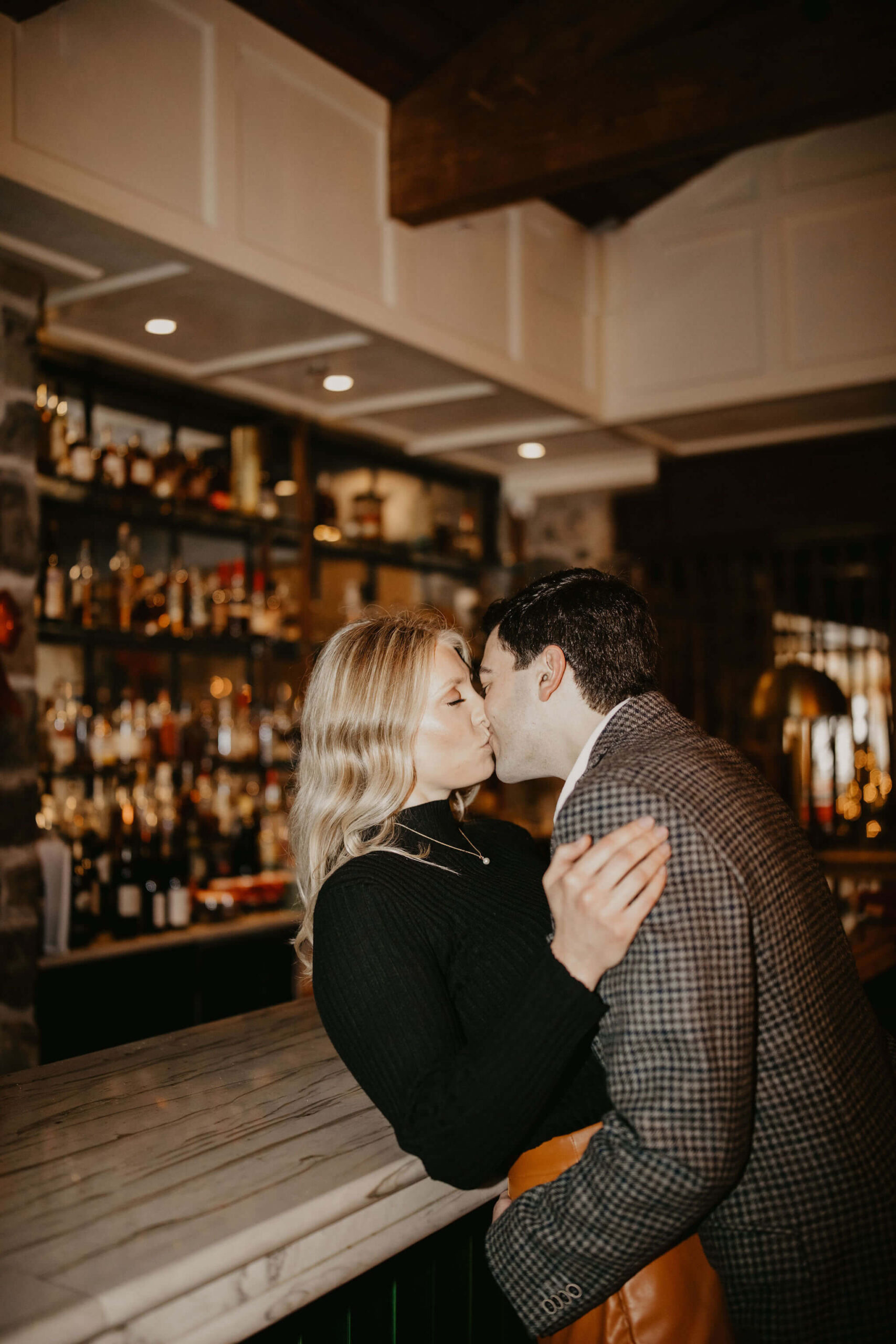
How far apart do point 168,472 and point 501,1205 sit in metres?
3.46

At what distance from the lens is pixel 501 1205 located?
1.38 meters

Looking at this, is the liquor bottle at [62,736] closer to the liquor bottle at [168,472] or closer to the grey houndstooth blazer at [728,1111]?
the liquor bottle at [168,472]

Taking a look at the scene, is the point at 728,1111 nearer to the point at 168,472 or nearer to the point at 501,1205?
the point at 501,1205

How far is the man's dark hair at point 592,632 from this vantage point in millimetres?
1541

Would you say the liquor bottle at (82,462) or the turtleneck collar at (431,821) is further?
the liquor bottle at (82,462)

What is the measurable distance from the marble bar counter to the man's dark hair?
67 centimetres

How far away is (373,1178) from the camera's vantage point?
1309 mm

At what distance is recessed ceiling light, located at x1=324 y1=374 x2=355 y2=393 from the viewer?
4340mm

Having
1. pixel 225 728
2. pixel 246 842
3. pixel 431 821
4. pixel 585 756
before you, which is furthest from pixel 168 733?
pixel 585 756

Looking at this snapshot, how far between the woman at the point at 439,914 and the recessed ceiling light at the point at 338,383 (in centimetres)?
260

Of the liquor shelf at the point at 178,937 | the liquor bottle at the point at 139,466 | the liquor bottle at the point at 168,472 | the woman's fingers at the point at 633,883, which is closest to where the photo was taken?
the woman's fingers at the point at 633,883

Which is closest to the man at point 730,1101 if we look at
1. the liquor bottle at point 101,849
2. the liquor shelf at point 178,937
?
the liquor shelf at point 178,937

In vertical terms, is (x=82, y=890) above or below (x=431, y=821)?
below

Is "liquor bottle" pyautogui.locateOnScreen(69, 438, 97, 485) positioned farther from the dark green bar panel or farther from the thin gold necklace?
the dark green bar panel
